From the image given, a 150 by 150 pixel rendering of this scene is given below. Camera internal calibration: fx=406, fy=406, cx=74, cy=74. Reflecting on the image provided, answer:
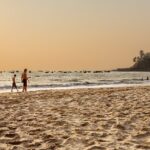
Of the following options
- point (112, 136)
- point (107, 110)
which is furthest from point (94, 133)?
point (107, 110)

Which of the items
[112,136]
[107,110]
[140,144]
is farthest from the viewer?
[107,110]

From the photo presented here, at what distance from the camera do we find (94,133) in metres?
9.50

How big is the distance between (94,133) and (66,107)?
5131 mm

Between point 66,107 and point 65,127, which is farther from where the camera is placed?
point 66,107

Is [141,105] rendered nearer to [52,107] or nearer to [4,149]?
[52,107]

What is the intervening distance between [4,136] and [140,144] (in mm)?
3285

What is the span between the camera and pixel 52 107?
1473 centimetres

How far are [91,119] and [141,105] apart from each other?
3.33 m

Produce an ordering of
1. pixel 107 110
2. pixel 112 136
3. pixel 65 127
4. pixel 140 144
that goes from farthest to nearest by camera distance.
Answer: pixel 107 110 → pixel 65 127 → pixel 112 136 → pixel 140 144

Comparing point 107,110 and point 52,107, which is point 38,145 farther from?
point 52,107

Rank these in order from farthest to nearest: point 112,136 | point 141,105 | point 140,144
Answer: point 141,105 < point 112,136 < point 140,144

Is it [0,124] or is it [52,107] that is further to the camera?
[52,107]

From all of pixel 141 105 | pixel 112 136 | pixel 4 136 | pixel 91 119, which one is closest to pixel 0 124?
pixel 4 136

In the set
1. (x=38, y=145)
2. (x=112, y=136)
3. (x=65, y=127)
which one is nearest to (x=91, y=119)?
(x=65, y=127)
